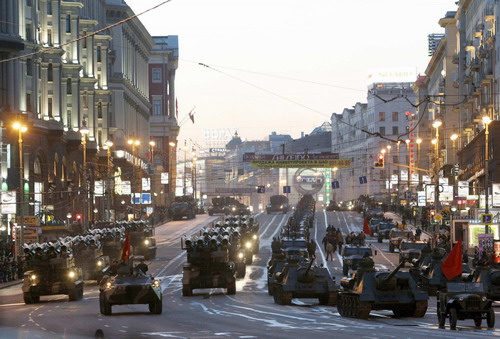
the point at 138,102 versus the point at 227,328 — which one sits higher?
the point at 138,102

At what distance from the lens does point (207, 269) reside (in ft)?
154

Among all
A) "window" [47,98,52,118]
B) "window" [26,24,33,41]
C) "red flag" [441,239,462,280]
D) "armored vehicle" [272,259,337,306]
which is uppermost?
"window" [26,24,33,41]

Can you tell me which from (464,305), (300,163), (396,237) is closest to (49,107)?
(396,237)

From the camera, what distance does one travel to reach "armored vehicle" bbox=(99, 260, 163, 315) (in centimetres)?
3634

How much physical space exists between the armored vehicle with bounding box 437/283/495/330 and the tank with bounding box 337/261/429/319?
11.5ft

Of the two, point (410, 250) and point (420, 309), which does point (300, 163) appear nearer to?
point (410, 250)

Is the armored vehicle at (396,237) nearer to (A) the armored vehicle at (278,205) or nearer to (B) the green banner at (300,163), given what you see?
(A) the armored vehicle at (278,205)

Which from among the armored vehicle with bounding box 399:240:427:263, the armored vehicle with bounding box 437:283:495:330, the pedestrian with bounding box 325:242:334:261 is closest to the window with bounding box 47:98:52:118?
the pedestrian with bounding box 325:242:334:261

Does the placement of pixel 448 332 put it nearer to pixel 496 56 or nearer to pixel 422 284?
pixel 422 284

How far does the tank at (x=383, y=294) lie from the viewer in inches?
1319

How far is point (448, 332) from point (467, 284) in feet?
9.90

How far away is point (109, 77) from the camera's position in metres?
154

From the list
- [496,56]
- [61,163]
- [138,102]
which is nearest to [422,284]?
[496,56]

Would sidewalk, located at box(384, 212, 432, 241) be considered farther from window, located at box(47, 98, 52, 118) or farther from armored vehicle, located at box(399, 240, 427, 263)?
window, located at box(47, 98, 52, 118)
